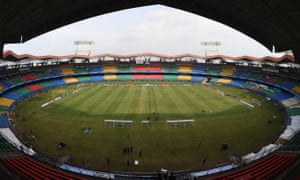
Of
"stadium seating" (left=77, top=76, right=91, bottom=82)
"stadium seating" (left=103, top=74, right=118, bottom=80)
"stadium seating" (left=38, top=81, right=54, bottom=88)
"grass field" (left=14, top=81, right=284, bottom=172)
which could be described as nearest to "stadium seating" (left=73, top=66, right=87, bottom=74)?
"stadium seating" (left=77, top=76, right=91, bottom=82)

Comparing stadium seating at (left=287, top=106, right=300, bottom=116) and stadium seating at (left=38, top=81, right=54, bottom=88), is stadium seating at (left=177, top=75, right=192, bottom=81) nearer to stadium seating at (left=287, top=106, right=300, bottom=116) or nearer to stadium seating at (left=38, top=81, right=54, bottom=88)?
stadium seating at (left=38, top=81, right=54, bottom=88)

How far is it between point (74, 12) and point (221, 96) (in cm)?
4235

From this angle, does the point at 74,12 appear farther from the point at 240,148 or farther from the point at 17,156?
the point at 240,148

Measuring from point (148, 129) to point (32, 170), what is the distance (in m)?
18.6

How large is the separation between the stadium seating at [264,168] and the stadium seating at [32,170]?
13877mm

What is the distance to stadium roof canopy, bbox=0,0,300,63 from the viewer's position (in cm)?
2311

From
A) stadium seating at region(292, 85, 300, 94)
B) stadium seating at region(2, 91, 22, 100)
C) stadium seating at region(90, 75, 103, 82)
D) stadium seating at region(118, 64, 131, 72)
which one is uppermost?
stadium seating at region(118, 64, 131, 72)

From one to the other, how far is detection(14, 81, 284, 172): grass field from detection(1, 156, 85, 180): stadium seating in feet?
13.3

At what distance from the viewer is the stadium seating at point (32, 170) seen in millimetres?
20812

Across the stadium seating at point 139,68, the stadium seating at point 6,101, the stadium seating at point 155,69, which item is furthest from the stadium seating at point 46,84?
the stadium seating at point 155,69

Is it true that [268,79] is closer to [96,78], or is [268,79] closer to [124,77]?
[124,77]

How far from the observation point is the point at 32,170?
22125 mm

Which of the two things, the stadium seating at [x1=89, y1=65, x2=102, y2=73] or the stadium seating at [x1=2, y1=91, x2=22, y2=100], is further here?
the stadium seating at [x1=89, y1=65, x2=102, y2=73]

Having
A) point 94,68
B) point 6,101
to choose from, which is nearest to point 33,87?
point 6,101
